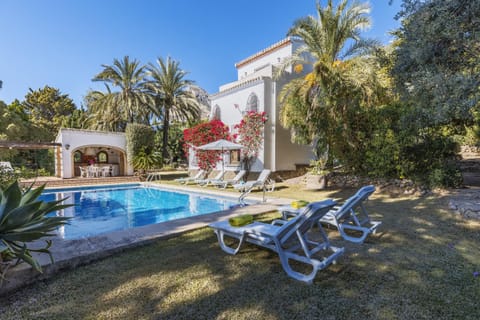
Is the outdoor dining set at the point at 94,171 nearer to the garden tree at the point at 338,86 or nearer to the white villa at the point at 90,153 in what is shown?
the white villa at the point at 90,153

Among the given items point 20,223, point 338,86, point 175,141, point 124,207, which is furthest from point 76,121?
point 20,223

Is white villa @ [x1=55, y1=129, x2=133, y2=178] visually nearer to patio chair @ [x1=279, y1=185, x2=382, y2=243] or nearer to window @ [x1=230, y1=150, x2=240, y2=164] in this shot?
window @ [x1=230, y1=150, x2=240, y2=164]

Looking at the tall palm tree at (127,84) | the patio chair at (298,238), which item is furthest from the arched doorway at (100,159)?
the patio chair at (298,238)

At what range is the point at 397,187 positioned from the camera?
986 centimetres

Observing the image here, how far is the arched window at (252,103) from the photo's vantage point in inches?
628

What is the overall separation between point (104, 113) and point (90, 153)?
13.7ft

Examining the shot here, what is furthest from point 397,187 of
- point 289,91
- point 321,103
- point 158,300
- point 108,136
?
point 108,136

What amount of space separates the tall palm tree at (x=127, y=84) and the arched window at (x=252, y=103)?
36.2 ft

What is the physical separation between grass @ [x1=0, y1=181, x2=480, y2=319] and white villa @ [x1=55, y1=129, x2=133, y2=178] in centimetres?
1855

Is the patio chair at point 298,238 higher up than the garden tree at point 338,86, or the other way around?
the garden tree at point 338,86

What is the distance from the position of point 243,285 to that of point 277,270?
69cm

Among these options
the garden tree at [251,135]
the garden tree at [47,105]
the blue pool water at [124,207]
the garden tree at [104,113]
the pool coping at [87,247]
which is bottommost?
the blue pool water at [124,207]

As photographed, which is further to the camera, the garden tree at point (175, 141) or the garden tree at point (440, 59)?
the garden tree at point (175, 141)

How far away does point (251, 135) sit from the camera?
1559cm
